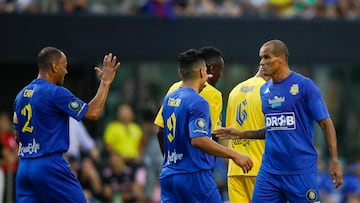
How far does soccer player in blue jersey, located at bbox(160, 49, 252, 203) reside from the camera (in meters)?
12.2

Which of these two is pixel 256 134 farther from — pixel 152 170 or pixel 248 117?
pixel 152 170

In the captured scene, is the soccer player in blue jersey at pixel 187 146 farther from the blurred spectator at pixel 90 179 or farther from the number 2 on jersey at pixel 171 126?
the blurred spectator at pixel 90 179

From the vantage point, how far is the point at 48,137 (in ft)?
41.7

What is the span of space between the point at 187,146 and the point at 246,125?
1936mm

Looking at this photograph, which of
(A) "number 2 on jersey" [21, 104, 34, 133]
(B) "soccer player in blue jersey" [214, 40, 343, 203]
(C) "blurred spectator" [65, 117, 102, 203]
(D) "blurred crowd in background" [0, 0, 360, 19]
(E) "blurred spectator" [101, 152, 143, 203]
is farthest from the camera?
→ (D) "blurred crowd in background" [0, 0, 360, 19]

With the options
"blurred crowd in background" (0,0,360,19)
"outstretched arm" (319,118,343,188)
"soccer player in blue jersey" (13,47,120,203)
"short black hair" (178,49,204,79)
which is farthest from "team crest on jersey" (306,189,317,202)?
"blurred crowd in background" (0,0,360,19)

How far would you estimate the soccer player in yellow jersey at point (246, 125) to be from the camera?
46.1 ft

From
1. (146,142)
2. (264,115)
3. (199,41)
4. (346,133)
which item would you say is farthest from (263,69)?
(346,133)

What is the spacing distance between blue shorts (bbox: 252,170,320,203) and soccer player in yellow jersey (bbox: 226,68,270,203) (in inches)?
40.9

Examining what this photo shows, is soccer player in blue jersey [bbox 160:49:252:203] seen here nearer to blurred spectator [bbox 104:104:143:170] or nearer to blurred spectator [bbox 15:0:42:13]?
blurred spectator [bbox 104:104:143:170]

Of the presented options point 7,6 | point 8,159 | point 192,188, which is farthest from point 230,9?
point 192,188

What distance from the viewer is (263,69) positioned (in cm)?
1323

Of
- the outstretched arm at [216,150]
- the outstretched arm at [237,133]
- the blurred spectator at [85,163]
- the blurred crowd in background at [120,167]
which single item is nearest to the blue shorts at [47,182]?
the outstretched arm at [216,150]

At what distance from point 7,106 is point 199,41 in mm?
4507
